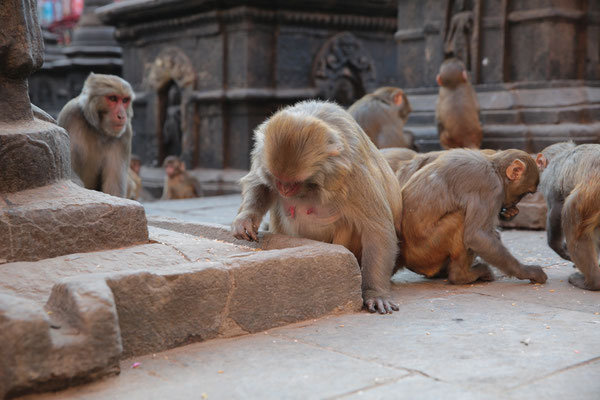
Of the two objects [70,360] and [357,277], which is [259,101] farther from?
[70,360]

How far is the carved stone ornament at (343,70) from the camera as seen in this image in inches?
490

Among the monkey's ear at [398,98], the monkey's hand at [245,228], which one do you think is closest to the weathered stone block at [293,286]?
the monkey's hand at [245,228]

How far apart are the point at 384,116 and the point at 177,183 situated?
4068 mm

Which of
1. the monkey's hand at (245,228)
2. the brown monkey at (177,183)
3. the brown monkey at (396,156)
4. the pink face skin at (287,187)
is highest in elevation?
the brown monkey at (396,156)

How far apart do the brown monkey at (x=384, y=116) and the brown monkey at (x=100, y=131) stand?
2.81 m

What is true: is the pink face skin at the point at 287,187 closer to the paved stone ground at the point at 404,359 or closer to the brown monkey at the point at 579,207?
the paved stone ground at the point at 404,359

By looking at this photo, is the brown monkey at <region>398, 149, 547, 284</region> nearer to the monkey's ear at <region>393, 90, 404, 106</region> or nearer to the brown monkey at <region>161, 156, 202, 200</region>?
the monkey's ear at <region>393, 90, 404, 106</region>

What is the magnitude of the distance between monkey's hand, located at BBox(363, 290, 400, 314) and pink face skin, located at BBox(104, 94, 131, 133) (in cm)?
297

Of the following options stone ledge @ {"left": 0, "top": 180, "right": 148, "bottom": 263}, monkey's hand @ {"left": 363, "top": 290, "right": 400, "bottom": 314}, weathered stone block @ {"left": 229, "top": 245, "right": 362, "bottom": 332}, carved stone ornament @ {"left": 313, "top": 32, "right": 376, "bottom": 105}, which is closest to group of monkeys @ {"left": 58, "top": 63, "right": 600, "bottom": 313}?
monkey's hand @ {"left": 363, "top": 290, "right": 400, "bottom": 314}

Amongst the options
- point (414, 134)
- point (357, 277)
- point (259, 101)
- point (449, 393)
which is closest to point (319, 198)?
point (357, 277)

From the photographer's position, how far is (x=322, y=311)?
3.59 meters

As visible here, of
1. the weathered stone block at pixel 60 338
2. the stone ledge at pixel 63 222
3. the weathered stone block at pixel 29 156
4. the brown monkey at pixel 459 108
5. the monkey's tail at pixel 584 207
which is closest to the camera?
the weathered stone block at pixel 60 338

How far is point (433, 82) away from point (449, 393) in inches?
270

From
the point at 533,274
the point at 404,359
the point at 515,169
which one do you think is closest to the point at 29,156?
the point at 404,359
